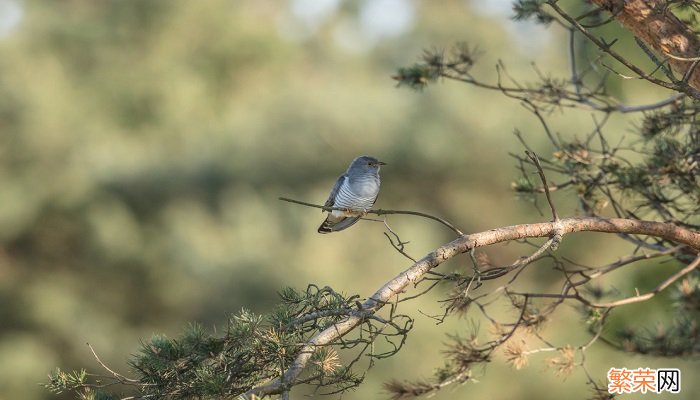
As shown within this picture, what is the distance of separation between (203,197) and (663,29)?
10.6 m

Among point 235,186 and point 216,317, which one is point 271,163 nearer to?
point 235,186

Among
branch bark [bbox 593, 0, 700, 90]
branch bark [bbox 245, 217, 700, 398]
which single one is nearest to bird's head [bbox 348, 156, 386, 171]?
branch bark [bbox 593, 0, 700, 90]

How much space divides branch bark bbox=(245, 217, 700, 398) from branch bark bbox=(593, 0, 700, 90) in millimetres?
496

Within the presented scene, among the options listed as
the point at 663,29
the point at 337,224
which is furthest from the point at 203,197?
the point at 663,29

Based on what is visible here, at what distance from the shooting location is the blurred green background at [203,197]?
440 inches

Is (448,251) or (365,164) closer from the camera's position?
(448,251)

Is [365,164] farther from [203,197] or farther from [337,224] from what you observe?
[203,197]

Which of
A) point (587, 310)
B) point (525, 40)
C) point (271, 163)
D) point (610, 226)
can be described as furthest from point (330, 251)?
point (525, 40)

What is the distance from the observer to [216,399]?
212cm

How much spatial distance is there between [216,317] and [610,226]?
9.05m

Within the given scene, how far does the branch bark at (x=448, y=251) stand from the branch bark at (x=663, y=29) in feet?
1.63

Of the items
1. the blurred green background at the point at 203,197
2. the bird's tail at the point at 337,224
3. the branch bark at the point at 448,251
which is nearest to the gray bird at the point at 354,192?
the bird's tail at the point at 337,224

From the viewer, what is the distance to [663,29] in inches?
110

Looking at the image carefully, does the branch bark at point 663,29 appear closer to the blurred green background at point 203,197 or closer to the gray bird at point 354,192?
the gray bird at point 354,192
